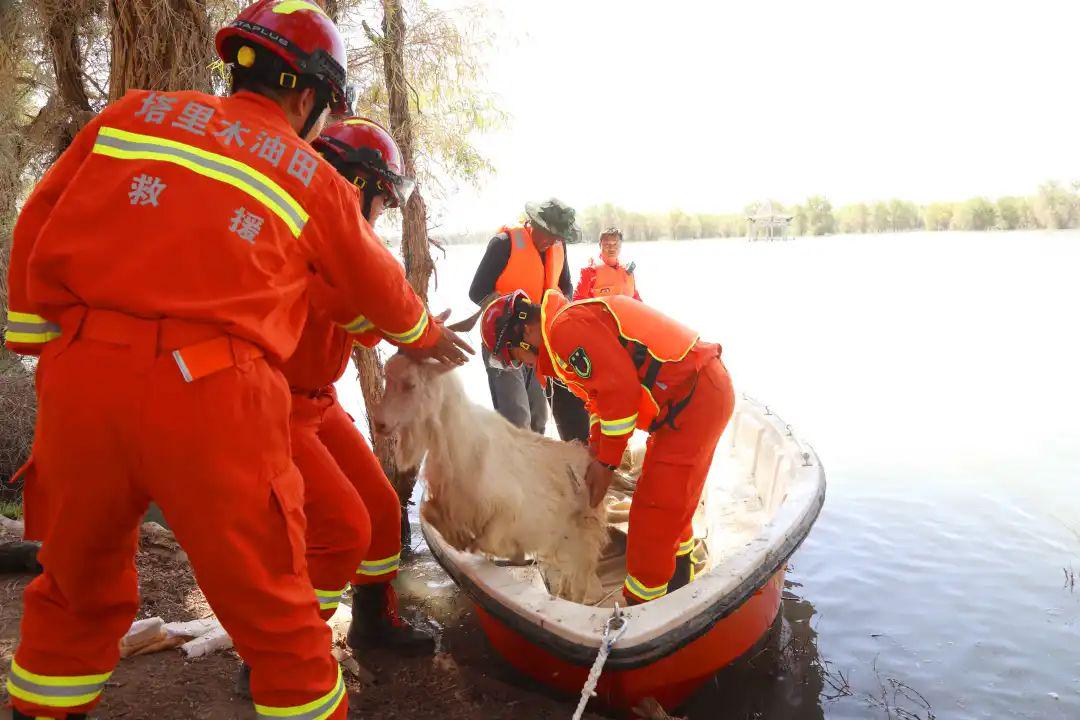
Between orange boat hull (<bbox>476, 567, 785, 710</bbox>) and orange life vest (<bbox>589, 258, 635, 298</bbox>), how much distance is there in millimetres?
4850

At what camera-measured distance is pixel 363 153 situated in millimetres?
3777

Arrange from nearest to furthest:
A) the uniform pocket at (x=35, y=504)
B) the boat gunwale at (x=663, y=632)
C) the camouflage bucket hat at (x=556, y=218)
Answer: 1. the uniform pocket at (x=35, y=504)
2. the boat gunwale at (x=663, y=632)
3. the camouflage bucket hat at (x=556, y=218)

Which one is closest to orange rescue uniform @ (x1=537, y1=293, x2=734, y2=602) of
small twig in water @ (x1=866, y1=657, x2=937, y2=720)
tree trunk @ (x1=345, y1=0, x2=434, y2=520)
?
small twig in water @ (x1=866, y1=657, x2=937, y2=720)

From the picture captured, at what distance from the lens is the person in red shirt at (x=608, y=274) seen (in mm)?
9055

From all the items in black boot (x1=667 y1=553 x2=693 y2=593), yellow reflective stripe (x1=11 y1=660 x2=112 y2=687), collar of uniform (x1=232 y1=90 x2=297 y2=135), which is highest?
collar of uniform (x1=232 y1=90 x2=297 y2=135)

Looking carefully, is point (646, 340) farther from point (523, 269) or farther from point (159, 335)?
point (159, 335)

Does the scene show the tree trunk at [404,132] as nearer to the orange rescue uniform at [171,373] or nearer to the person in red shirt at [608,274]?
the person in red shirt at [608,274]

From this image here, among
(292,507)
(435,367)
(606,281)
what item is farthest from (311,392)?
(606,281)

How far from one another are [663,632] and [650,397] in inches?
52.2

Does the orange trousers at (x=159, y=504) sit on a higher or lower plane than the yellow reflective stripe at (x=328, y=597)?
higher

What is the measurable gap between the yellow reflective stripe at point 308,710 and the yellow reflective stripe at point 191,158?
157 cm

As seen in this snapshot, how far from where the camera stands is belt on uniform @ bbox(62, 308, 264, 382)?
7.02ft

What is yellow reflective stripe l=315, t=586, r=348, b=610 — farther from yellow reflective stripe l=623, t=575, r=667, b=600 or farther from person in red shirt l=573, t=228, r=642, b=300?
person in red shirt l=573, t=228, r=642, b=300

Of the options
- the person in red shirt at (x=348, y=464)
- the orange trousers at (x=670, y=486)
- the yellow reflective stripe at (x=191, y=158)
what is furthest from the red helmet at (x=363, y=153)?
the orange trousers at (x=670, y=486)
